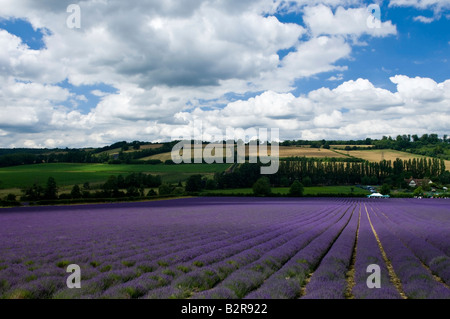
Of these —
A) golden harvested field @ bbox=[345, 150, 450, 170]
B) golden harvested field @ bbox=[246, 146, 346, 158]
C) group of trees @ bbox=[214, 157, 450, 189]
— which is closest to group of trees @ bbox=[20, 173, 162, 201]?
group of trees @ bbox=[214, 157, 450, 189]

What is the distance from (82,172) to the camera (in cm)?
9038

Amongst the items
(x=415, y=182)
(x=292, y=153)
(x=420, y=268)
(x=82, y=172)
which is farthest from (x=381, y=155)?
(x=420, y=268)

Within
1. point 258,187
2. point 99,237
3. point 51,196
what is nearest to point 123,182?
point 51,196

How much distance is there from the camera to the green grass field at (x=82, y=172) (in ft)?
242

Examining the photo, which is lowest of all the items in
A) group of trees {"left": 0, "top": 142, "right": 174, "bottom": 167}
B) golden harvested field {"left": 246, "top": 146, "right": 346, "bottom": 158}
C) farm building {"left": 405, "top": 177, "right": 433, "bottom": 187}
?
farm building {"left": 405, "top": 177, "right": 433, "bottom": 187}

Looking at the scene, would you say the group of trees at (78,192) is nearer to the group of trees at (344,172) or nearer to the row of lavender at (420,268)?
the group of trees at (344,172)

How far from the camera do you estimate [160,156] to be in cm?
12012

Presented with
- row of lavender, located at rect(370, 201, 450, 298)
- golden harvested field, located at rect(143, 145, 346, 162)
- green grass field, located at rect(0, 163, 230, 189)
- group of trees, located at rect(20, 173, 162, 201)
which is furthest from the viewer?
golden harvested field, located at rect(143, 145, 346, 162)

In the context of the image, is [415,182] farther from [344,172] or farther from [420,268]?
[420,268]

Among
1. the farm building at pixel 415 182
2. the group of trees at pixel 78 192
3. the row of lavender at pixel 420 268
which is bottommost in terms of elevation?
the farm building at pixel 415 182

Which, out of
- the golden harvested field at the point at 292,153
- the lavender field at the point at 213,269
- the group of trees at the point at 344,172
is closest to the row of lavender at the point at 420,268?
the lavender field at the point at 213,269

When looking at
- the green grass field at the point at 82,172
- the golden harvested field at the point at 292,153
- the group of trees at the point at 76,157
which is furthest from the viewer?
the golden harvested field at the point at 292,153

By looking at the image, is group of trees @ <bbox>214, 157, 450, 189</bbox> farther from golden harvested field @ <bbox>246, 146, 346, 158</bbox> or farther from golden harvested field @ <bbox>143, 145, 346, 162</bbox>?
golden harvested field @ <bbox>143, 145, 346, 162</bbox>

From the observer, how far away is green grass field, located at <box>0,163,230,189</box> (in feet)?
242
